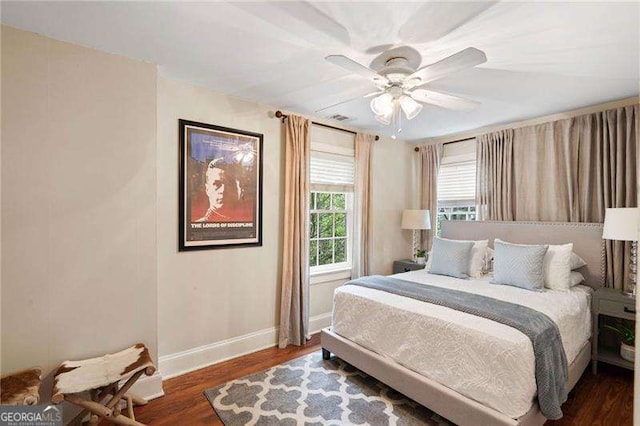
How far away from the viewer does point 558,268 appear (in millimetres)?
2791

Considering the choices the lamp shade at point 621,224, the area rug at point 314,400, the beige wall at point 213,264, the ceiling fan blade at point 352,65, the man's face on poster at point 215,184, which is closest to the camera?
the ceiling fan blade at point 352,65

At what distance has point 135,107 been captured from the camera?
2301 millimetres

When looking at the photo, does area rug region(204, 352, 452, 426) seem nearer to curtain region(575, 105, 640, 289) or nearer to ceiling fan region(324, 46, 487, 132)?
ceiling fan region(324, 46, 487, 132)

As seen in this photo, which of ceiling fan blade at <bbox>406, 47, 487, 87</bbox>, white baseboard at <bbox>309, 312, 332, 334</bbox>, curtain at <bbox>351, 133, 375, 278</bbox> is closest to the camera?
ceiling fan blade at <bbox>406, 47, 487, 87</bbox>

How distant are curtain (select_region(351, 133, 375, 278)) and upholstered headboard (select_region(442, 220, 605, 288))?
127 centimetres

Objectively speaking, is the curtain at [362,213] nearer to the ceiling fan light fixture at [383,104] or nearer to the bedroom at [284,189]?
the bedroom at [284,189]

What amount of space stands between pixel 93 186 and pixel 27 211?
376mm

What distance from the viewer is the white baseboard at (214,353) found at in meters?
2.64

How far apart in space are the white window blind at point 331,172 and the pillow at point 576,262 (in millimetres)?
2402

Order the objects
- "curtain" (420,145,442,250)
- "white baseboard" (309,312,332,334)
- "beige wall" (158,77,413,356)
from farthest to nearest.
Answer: "curtain" (420,145,442,250) → "white baseboard" (309,312,332,334) → "beige wall" (158,77,413,356)

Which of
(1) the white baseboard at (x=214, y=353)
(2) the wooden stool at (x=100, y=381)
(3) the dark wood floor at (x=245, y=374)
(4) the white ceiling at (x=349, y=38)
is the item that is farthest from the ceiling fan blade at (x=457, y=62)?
(1) the white baseboard at (x=214, y=353)

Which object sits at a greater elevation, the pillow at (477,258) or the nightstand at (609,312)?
the pillow at (477,258)

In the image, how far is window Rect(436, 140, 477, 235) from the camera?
4.16 m

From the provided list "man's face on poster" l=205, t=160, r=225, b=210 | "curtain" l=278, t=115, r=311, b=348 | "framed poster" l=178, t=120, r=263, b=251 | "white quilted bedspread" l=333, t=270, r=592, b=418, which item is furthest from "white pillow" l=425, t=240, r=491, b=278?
"man's face on poster" l=205, t=160, r=225, b=210
